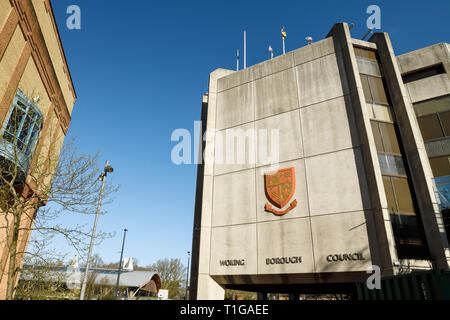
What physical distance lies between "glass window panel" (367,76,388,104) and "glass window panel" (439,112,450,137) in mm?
3832

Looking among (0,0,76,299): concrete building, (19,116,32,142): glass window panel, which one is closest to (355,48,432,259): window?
(0,0,76,299): concrete building

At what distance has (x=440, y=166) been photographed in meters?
19.3

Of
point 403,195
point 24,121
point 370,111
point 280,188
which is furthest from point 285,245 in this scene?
point 24,121

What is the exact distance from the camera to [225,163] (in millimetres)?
24016

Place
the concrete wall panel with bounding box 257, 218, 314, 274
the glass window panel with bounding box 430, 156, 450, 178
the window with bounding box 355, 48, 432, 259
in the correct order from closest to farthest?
Answer: the window with bounding box 355, 48, 432, 259
the concrete wall panel with bounding box 257, 218, 314, 274
the glass window panel with bounding box 430, 156, 450, 178

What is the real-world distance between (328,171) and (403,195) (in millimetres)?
4667

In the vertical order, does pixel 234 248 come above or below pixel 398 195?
below

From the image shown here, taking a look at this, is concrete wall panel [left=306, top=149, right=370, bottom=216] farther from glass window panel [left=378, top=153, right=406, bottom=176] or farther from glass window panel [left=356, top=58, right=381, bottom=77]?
glass window panel [left=356, top=58, right=381, bottom=77]

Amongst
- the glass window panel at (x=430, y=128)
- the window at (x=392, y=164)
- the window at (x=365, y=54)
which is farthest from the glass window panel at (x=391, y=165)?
the window at (x=365, y=54)

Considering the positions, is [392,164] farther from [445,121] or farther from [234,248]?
[234,248]

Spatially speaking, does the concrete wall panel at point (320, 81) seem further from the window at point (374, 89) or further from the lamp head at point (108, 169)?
the lamp head at point (108, 169)

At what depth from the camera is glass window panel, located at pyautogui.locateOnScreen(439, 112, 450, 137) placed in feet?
65.9

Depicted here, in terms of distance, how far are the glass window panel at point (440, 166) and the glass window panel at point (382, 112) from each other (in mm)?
3918
